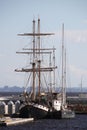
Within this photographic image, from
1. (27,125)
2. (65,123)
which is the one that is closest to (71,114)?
(65,123)

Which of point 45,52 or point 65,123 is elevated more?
point 45,52

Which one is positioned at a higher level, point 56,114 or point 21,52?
point 21,52

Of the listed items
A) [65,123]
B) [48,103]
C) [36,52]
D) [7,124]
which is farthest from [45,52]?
[7,124]

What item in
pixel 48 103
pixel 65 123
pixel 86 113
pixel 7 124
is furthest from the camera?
pixel 86 113

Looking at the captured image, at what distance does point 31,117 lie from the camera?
127m

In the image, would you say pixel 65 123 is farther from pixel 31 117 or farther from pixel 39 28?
pixel 39 28

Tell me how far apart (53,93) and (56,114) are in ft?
28.3

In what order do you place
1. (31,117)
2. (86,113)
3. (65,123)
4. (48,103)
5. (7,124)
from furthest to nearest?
1. (86,113)
2. (48,103)
3. (31,117)
4. (65,123)
5. (7,124)

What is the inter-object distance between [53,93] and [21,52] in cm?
1144

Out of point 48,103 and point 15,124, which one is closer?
point 15,124

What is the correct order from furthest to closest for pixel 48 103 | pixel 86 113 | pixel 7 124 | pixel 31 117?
pixel 86 113 < pixel 48 103 < pixel 31 117 < pixel 7 124

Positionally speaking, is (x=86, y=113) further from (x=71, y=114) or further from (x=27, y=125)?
(x=27, y=125)

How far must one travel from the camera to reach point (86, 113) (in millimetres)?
150125

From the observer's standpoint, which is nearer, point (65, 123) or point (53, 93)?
point (65, 123)
